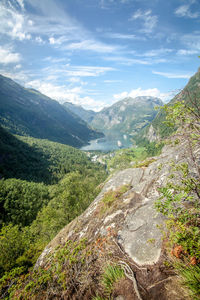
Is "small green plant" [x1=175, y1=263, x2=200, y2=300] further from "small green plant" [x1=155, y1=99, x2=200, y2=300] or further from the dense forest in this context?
the dense forest

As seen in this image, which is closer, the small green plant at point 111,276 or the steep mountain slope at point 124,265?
the steep mountain slope at point 124,265

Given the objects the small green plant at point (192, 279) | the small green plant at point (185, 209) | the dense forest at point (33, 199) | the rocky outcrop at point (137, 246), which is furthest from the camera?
the dense forest at point (33, 199)

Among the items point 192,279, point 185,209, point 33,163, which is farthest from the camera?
point 33,163

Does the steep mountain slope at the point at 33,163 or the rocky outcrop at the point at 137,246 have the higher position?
the rocky outcrop at the point at 137,246

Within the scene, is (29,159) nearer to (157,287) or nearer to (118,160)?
(118,160)

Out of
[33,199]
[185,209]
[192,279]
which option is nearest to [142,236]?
[192,279]

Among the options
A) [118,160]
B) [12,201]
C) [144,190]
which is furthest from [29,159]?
[144,190]

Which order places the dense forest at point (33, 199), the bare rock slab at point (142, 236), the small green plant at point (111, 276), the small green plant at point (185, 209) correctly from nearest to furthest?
1. the small green plant at point (185, 209)
2. the small green plant at point (111, 276)
3. the bare rock slab at point (142, 236)
4. the dense forest at point (33, 199)

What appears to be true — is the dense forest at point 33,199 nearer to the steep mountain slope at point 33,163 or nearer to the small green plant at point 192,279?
the steep mountain slope at point 33,163

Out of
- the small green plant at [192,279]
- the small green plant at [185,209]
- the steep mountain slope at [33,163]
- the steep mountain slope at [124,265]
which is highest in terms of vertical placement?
the small green plant at [185,209]

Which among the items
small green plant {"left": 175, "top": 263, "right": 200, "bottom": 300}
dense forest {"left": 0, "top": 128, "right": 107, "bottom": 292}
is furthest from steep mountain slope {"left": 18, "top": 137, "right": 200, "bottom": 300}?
dense forest {"left": 0, "top": 128, "right": 107, "bottom": 292}

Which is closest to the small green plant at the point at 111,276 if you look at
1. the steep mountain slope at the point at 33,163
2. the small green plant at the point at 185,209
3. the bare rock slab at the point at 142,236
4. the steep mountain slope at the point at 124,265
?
the steep mountain slope at the point at 124,265

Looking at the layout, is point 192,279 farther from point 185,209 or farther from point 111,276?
point 111,276

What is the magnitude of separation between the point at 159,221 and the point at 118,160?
2644 inches
